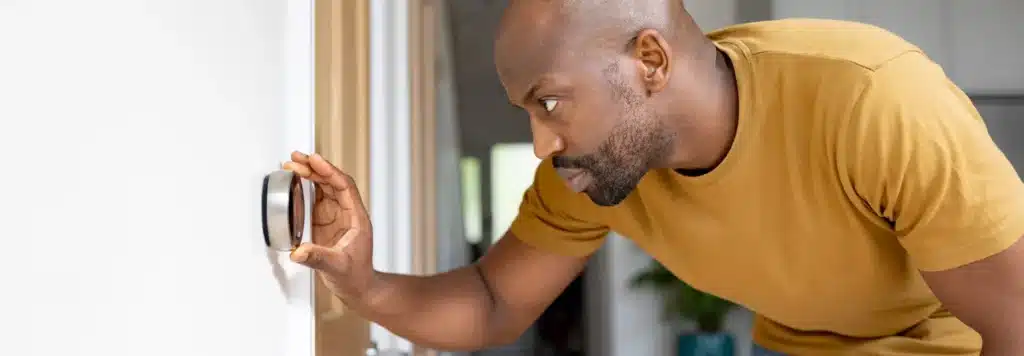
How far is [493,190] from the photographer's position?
16.6ft

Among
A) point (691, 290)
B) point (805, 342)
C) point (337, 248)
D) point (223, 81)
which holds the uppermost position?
point (223, 81)

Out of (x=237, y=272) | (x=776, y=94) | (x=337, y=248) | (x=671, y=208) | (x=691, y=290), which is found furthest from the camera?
(x=691, y=290)

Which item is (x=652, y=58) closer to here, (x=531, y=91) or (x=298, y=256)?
(x=531, y=91)

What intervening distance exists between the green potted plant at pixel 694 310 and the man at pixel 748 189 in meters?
1.97

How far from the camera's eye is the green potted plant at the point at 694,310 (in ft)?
9.86

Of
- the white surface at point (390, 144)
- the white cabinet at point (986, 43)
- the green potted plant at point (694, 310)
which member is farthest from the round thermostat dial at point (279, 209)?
the white cabinet at point (986, 43)

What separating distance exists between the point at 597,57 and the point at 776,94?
20cm

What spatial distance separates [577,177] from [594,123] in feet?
0.19

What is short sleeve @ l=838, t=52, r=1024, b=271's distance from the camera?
71cm

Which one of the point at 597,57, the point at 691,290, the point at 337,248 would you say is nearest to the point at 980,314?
Result: the point at 597,57

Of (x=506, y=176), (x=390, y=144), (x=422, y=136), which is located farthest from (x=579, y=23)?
(x=506, y=176)

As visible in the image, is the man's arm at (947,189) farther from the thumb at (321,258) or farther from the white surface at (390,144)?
the white surface at (390,144)

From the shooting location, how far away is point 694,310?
3.04m

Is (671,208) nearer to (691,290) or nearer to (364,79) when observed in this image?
(364,79)
